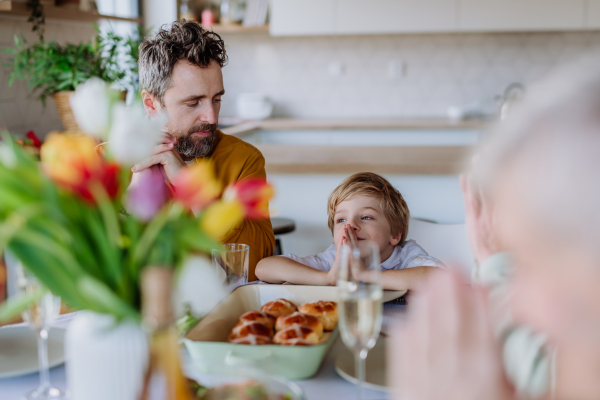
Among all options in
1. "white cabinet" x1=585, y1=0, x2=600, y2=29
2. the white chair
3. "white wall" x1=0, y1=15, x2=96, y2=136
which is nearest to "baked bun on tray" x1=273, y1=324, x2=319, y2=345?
the white chair

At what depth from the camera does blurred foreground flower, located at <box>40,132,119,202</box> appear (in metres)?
0.61

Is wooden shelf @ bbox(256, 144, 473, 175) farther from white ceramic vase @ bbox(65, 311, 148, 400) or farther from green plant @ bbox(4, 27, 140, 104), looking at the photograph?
white ceramic vase @ bbox(65, 311, 148, 400)

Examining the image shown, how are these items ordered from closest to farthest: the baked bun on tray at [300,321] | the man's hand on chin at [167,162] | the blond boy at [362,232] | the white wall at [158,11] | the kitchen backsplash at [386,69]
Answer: the baked bun on tray at [300,321]
the blond boy at [362,232]
the man's hand on chin at [167,162]
the white wall at [158,11]
the kitchen backsplash at [386,69]

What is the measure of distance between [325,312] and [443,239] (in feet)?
2.89

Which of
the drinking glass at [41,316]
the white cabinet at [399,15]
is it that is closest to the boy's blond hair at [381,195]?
the drinking glass at [41,316]

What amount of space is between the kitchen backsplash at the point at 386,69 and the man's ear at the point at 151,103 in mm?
3065

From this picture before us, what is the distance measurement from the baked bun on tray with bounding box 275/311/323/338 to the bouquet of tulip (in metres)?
0.38

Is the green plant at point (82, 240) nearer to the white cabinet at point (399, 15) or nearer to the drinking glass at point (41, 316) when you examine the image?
the drinking glass at point (41, 316)

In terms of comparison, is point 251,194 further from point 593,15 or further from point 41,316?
point 593,15

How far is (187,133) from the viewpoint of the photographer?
189 cm

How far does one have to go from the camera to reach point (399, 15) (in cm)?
423

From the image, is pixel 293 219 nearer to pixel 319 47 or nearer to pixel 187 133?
pixel 187 133

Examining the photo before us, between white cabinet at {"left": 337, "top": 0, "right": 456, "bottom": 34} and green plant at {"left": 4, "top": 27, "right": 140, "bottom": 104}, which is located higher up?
white cabinet at {"left": 337, "top": 0, "right": 456, "bottom": 34}

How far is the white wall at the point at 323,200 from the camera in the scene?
2.13 metres
